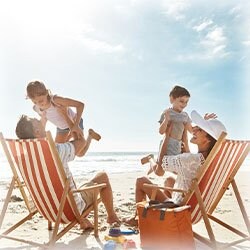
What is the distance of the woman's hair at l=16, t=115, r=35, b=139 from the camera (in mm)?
3512

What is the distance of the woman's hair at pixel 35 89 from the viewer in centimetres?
409

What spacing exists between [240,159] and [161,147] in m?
0.94

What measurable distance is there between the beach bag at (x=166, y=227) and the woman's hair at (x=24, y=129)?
122cm

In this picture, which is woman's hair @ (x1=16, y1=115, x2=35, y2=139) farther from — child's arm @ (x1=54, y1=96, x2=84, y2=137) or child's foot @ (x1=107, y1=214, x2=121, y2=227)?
child's foot @ (x1=107, y1=214, x2=121, y2=227)

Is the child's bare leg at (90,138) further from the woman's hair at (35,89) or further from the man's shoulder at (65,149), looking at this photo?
the woman's hair at (35,89)

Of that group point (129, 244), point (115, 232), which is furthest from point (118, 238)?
point (129, 244)

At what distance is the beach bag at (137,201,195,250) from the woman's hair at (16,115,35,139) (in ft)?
4.01

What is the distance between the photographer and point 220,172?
11.8 feet

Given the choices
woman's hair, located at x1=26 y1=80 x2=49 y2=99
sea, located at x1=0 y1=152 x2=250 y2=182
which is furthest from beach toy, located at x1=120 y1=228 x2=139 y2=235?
sea, located at x1=0 y1=152 x2=250 y2=182

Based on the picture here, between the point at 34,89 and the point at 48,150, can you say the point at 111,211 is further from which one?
the point at 34,89

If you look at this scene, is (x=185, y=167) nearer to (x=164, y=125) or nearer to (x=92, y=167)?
(x=164, y=125)

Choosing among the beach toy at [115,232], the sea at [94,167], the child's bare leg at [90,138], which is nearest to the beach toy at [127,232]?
the beach toy at [115,232]

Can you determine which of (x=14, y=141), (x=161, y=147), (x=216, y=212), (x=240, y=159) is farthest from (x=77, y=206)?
(x=216, y=212)

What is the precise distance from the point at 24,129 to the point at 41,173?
0.43 m
